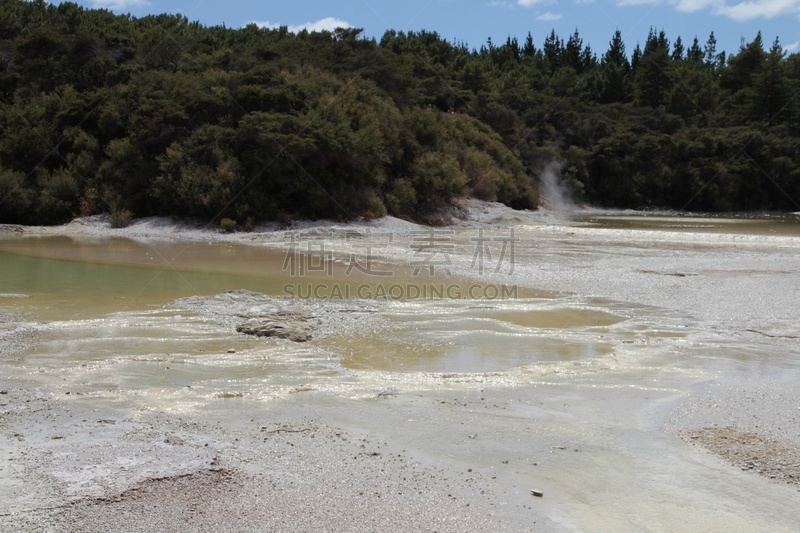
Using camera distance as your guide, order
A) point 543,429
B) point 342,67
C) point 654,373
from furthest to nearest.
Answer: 1. point 342,67
2. point 654,373
3. point 543,429

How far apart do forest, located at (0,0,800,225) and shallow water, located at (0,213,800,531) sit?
1358 cm

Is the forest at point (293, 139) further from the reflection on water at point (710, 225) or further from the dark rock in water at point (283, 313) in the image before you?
the dark rock in water at point (283, 313)

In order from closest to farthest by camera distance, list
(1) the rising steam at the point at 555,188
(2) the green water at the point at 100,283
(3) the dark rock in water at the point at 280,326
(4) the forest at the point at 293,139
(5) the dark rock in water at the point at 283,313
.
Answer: (3) the dark rock in water at the point at 280,326
(5) the dark rock in water at the point at 283,313
(2) the green water at the point at 100,283
(4) the forest at the point at 293,139
(1) the rising steam at the point at 555,188

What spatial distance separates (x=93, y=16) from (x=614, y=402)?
55.2 metres

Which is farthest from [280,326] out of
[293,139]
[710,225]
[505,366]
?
[710,225]

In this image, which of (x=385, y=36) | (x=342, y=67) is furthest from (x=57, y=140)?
(x=385, y=36)

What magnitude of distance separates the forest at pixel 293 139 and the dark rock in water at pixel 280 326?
17.5 meters

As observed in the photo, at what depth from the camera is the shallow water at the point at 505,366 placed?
490 cm

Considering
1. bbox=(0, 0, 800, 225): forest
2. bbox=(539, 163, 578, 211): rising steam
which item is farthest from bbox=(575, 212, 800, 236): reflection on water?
bbox=(539, 163, 578, 211): rising steam

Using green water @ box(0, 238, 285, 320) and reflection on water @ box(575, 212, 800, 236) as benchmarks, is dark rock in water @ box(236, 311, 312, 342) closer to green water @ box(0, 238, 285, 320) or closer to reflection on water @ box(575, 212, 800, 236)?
green water @ box(0, 238, 285, 320)

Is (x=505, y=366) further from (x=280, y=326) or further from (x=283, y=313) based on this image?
(x=283, y=313)

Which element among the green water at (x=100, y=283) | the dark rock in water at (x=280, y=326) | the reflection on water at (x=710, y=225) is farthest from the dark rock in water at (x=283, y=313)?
the reflection on water at (x=710, y=225)

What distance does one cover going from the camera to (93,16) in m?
52.8

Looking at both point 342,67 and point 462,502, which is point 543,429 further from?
point 342,67
